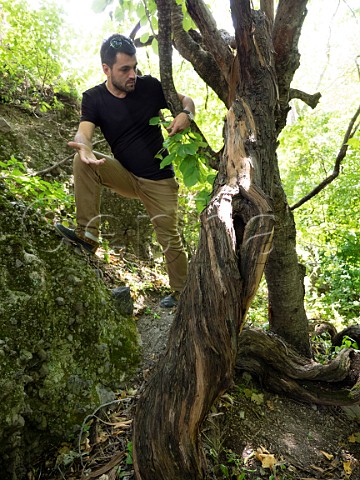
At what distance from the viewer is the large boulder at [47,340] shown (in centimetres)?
165

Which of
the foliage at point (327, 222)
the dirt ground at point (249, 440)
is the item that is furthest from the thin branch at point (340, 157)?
the foliage at point (327, 222)

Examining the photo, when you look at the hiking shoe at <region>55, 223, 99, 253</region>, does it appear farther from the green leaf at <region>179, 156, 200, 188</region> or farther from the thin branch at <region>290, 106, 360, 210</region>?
the thin branch at <region>290, 106, 360, 210</region>

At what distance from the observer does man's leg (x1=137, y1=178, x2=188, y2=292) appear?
112 inches

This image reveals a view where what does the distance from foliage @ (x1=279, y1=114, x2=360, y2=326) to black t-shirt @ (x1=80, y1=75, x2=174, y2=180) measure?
369 centimetres

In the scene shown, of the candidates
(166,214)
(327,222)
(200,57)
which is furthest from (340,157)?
(327,222)

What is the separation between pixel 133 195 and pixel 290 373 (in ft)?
6.62

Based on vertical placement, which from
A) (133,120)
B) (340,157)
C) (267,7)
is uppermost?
(267,7)

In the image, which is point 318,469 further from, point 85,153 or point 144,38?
point 144,38

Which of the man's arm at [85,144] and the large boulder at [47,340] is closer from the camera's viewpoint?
the large boulder at [47,340]

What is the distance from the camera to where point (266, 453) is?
192cm

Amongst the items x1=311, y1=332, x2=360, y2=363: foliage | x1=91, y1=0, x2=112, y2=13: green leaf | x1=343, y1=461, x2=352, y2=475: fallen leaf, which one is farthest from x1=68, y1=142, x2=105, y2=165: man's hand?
x1=311, y1=332, x2=360, y2=363: foliage

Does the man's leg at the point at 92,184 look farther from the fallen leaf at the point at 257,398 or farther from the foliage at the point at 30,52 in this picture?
the foliage at the point at 30,52

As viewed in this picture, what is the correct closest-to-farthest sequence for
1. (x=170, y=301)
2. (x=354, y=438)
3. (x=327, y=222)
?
(x=354, y=438) → (x=170, y=301) → (x=327, y=222)

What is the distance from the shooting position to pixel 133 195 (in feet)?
9.87
